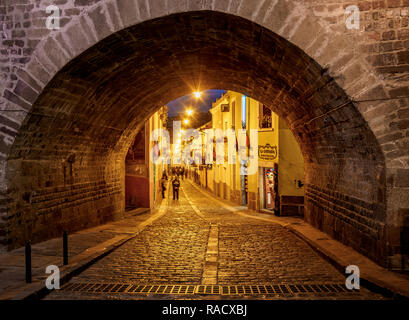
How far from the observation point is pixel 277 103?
44.8 ft

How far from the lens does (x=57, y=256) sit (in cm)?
882

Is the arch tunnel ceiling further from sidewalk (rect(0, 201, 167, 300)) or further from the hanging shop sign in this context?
the hanging shop sign

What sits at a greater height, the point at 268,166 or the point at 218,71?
the point at 218,71

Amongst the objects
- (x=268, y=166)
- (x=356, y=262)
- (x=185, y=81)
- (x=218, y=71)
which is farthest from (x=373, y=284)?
(x=268, y=166)

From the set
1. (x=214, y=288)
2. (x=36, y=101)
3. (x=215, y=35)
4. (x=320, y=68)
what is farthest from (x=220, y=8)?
(x=214, y=288)

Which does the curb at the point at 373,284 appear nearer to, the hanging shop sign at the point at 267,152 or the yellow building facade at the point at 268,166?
the yellow building facade at the point at 268,166

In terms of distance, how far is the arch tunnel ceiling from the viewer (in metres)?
8.09

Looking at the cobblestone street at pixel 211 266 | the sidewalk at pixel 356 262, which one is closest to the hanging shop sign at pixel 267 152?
the sidewalk at pixel 356 262

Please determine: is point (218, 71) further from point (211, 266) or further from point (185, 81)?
point (211, 266)

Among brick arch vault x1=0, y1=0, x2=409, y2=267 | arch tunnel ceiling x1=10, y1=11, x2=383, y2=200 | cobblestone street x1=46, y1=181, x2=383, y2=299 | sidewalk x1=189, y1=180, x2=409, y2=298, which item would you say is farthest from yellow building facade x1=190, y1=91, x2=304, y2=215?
brick arch vault x1=0, y1=0, x2=409, y2=267

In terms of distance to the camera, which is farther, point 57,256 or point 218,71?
point 218,71

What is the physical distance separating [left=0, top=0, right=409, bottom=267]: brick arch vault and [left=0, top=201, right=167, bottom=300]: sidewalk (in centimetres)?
58

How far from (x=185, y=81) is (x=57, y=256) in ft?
26.7

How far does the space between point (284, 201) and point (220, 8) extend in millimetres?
11466
